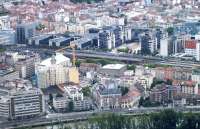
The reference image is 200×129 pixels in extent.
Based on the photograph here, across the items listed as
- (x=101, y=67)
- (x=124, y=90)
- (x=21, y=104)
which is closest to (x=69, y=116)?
(x=21, y=104)

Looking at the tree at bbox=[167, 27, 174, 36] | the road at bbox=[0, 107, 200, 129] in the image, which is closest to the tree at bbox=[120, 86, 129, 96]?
the road at bbox=[0, 107, 200, 129]

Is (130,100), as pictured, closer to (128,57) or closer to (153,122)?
(153,122)

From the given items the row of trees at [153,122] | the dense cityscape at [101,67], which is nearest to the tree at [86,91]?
the dense cityscape at [101,67]

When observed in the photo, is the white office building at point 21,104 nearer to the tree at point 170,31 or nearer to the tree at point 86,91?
the tree at point 86,91

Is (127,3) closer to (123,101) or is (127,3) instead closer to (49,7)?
(49,7)

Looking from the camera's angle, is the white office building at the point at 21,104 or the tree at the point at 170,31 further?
the tree at the point at 170,31

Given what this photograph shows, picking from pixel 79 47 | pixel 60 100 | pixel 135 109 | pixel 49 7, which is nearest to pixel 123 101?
pixel 135 109

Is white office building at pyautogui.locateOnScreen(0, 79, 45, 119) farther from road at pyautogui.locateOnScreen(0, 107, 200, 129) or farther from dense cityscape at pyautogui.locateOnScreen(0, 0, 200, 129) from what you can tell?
road at pyautogui.locateOnScreen(0, 107, 200, 129)
